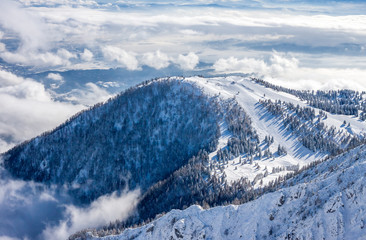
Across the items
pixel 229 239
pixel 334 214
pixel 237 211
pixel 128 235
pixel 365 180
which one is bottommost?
pixel 128 235

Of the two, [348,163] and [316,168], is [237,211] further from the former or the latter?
[316,168]

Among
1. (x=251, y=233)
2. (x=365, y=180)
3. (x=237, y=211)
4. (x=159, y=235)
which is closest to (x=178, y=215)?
(x=159, y=235)

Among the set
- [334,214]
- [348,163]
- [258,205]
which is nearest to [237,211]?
[258,205]

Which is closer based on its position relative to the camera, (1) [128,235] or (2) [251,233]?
(2) [251,233]

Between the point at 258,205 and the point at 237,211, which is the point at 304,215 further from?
the point at 237,211

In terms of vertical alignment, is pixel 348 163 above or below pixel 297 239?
above

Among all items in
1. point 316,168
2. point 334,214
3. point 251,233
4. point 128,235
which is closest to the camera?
point 334,214

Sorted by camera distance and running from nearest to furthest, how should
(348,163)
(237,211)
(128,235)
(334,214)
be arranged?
(334,214) → (237,211) → (348,163) → (128,235)
